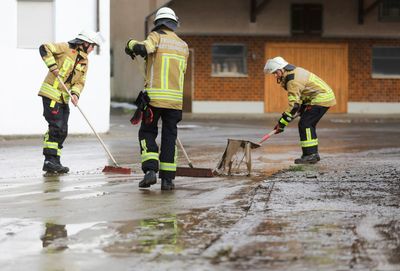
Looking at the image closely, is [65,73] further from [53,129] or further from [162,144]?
[162,144]

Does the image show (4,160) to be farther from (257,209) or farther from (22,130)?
(257,209)

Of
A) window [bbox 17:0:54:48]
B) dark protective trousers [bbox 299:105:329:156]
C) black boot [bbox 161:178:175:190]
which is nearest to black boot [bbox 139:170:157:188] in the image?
black boot [bbox 161:178:175:190]

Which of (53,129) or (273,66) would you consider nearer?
(53,129)

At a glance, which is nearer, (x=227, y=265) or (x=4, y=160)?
(x=227, y=265)

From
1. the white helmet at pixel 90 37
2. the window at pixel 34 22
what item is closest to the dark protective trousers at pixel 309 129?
the white helmet at pixel 90 37

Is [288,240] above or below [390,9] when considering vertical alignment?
below

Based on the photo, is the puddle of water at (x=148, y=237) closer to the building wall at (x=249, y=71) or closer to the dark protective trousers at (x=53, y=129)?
the dark protective trousers at (x=53, y=129)

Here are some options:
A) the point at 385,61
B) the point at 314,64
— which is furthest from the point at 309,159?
the point at 385,61

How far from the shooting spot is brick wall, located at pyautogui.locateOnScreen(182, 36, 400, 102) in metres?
31.3

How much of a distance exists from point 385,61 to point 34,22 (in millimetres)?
15939

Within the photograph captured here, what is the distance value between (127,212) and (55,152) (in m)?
4.06

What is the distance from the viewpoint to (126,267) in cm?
582

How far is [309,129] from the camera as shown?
1351 centimetres

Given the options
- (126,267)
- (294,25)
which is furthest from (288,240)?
(294,25)
